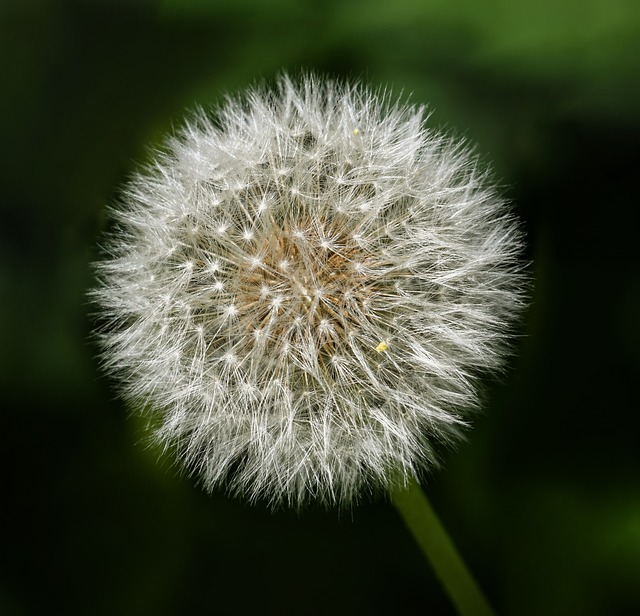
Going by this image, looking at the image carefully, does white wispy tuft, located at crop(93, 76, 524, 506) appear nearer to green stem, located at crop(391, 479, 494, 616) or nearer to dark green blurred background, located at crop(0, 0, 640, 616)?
green stem, located at crop(391, 479, 494, 616)

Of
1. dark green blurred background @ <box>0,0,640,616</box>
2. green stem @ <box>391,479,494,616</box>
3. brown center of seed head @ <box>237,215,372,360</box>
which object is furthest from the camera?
dark green blurred background @ <box>0,0,640,616</box>

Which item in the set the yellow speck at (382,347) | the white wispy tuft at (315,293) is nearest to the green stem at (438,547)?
the white wispy tuft at (315,293)

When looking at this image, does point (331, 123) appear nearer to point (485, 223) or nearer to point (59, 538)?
point (485, 223)

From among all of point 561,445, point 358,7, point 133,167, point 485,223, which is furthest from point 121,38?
point 561,445

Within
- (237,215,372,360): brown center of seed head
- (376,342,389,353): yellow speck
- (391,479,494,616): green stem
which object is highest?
(237,215,372,360): brown center of seed head

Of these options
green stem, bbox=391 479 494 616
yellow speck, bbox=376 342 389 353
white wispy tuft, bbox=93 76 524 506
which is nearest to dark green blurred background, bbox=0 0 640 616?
green stem, bbox=391 479 494 616

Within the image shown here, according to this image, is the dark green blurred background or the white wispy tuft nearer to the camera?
the white wispy tuft

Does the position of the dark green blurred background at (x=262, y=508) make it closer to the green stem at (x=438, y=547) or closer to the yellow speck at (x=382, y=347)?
the green stem at (x=438, y=547)
